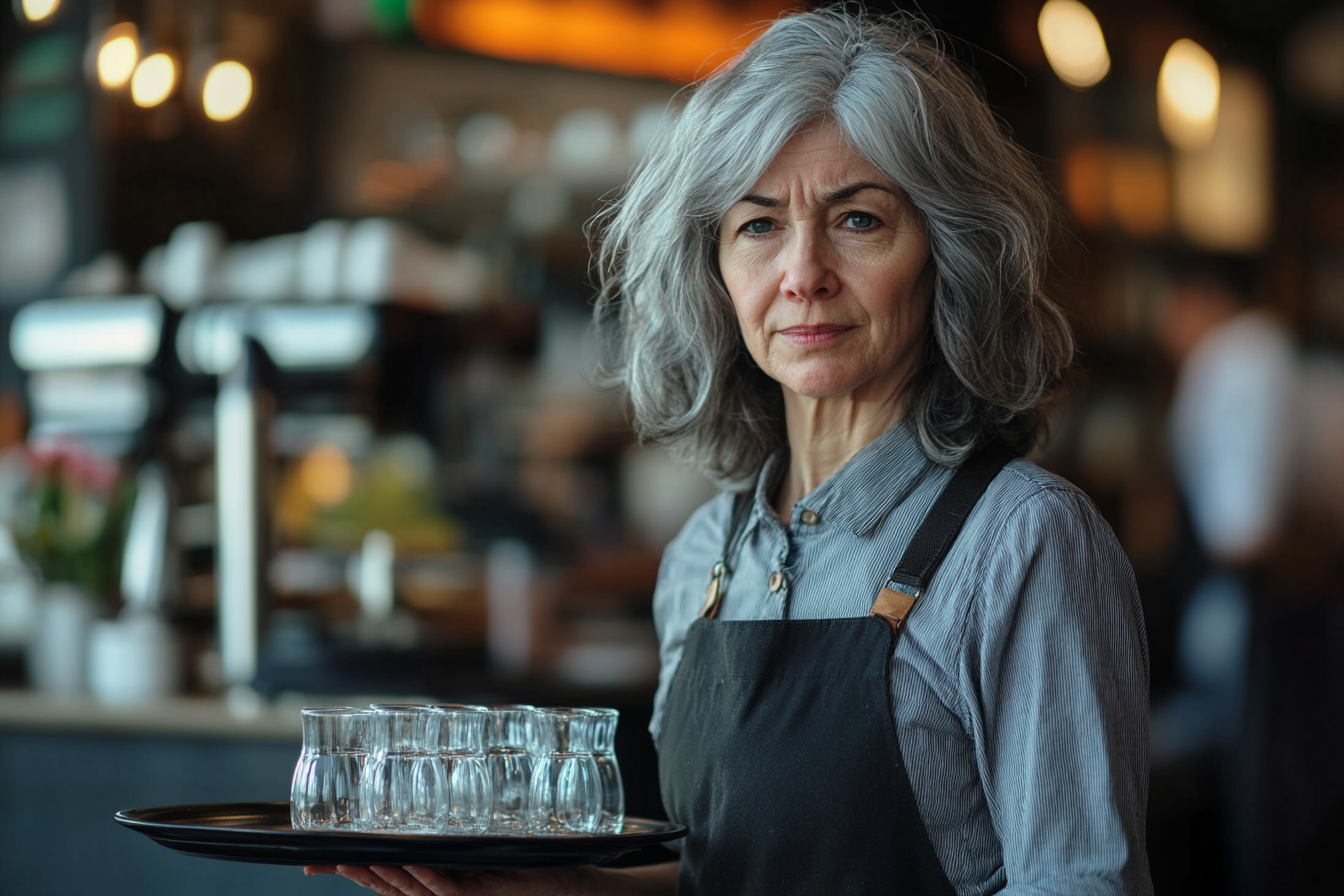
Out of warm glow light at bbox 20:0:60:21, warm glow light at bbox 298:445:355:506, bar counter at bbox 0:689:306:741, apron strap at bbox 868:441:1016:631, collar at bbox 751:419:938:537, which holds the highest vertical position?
warm glow light at bbox 20:0:60:21

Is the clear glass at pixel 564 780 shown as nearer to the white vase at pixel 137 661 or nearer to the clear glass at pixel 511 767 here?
the clear glass at pixel 511 767

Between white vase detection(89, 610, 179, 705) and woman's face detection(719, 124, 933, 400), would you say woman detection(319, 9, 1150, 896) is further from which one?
white vase detection(89, 610, 179, 705)

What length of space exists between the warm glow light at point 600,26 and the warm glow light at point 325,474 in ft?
4.92

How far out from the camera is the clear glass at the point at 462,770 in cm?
136

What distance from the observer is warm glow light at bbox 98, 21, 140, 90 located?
13.8 ft

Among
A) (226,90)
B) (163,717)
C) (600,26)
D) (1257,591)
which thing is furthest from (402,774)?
(600,26)

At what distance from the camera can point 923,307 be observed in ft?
4.77

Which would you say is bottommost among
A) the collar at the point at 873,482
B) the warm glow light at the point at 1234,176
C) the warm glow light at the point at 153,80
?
the collar at the point at 873,482

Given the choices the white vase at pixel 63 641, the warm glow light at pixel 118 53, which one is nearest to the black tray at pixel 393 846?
the white vase at pixel 63 641

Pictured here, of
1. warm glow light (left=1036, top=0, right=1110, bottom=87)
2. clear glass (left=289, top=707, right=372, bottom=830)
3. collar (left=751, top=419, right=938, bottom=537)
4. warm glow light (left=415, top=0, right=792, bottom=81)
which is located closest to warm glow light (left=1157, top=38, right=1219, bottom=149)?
warm glow light (left=1036, top=0, right=1110, bottom=87)

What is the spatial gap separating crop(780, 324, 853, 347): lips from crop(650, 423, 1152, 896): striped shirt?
0.17 meters

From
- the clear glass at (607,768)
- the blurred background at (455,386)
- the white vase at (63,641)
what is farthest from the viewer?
the white vase at (63,641)

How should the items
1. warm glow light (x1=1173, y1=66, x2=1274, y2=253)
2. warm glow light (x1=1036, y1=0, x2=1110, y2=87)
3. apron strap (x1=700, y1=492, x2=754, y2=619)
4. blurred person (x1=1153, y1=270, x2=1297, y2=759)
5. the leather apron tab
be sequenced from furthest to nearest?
warm glow light (x1=1173, y1=66, x2=1274, y2=253) → warm glow light (x1=1036, y1=0, x2=1110, y2=87) → blurred person (x1=1153, y1=270, x2=1297, y2=759) → apron strap (x1=700, y1=492, x2=754, y2=619) → the leather apron tab

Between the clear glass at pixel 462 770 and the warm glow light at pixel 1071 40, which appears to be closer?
the clear glass at pixel 462 770
